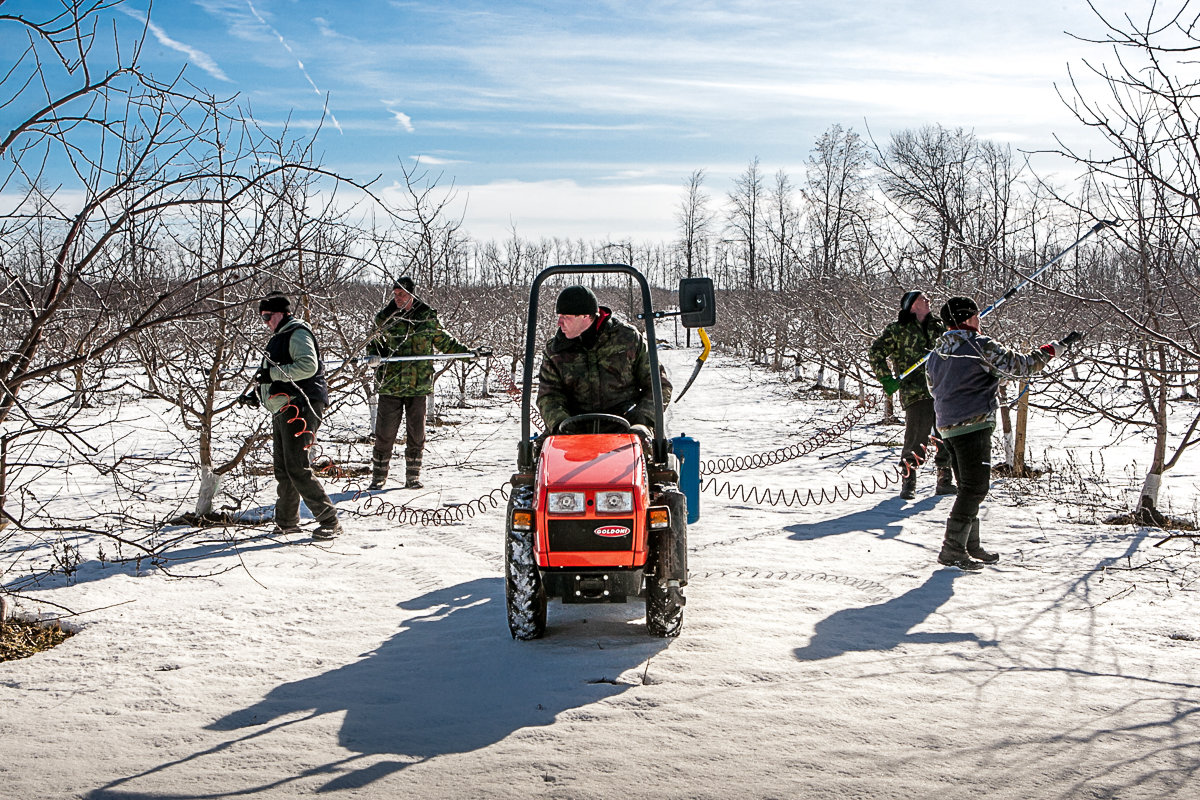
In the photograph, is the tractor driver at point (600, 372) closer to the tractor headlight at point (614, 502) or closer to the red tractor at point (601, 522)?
the red tractor at point (601, 522)

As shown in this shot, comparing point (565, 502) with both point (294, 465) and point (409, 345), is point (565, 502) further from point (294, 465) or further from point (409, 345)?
point (409, 345)

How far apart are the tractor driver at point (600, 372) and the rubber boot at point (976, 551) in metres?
2.42

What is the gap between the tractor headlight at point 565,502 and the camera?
3.75 m

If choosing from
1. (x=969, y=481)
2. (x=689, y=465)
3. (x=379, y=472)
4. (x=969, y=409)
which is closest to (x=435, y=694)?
(x=689, y=465)

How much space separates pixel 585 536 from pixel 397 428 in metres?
5.06

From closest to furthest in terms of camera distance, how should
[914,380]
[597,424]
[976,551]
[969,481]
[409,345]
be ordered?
[597,424]
[969,481]
[976,551]
[914,380]
[409,345]

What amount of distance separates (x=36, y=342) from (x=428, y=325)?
197 inches

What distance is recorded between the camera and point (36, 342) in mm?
3598

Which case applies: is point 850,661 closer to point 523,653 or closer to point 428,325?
point 523,653

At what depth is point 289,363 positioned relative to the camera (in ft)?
20.0

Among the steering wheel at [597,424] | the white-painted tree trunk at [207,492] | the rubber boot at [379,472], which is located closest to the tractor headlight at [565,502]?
the steering wheel at [597,424]

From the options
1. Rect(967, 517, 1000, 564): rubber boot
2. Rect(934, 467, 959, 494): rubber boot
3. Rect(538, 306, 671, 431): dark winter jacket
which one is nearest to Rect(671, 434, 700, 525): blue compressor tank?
Rect(538, 306, 671, 431): dark winter jacket

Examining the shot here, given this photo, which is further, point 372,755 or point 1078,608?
point 1078,608

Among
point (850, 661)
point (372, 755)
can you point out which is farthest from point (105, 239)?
point (850, 661)
